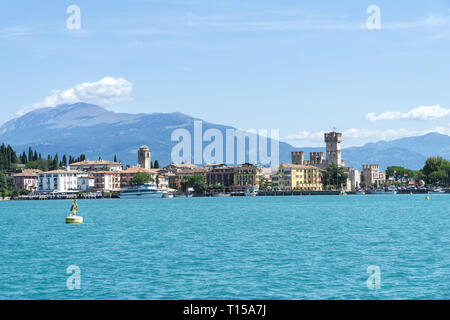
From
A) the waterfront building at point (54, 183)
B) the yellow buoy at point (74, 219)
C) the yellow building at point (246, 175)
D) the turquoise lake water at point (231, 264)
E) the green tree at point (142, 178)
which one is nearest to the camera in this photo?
the turquoise lake water at point (231, 264)

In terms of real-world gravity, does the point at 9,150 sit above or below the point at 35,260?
above

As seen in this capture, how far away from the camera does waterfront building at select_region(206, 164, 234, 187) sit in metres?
182

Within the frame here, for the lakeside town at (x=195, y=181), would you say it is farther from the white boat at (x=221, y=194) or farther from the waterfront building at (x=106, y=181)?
the white boat at (x=221, y=194)

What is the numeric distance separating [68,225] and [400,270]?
115 ft

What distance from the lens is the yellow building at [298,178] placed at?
181m

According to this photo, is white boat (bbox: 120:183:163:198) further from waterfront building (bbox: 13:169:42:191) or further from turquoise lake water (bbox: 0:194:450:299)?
turquoise lake water (bbox: 0:194:450:299)

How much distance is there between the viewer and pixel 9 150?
7037 inches

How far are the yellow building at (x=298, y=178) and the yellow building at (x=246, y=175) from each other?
22.9 ft

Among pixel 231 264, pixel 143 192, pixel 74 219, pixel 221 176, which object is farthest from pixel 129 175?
pixel 231 264

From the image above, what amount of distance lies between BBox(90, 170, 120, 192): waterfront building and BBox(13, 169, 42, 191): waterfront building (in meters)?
15.3

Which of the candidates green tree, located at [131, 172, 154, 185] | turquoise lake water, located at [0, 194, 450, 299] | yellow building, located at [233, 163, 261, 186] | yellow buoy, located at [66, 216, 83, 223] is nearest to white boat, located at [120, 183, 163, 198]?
green tree, located at [131, 172, 154, 185]

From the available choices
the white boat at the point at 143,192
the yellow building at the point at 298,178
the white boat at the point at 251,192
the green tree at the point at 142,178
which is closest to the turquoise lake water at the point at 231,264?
the white boat at the point at 143,192
